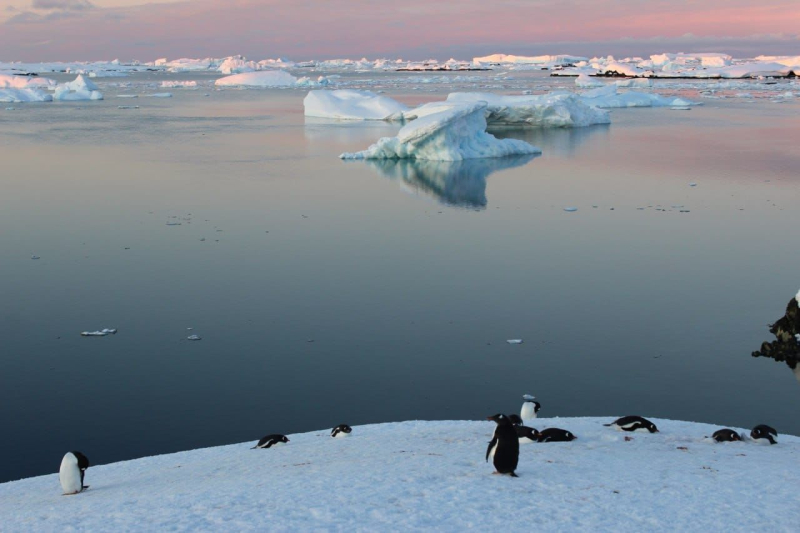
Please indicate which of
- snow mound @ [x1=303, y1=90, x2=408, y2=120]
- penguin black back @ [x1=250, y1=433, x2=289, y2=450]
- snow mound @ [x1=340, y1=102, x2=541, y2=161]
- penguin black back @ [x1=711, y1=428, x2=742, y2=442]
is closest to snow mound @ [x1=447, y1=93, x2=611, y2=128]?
snow mound @ [x1=303, y1=90, x2=408, y2=120]

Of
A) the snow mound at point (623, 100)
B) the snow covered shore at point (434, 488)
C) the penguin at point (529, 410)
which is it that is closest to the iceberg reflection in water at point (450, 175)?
the penguin at point (529, 410)

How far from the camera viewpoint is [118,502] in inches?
167

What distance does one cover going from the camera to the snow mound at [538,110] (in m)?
27.5

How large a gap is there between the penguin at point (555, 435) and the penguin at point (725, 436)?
94 cm

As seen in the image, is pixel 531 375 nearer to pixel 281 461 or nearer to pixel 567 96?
pixel 281 461

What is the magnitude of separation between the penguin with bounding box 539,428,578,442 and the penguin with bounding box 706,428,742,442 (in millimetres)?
942

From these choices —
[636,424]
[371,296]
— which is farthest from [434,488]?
[371,296]

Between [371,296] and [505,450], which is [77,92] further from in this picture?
[505,450]

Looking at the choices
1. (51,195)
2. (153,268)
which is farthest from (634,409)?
(51,195)

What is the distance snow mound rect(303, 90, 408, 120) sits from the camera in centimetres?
3134

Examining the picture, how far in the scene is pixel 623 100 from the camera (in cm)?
3834

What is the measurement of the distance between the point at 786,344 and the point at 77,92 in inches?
1630

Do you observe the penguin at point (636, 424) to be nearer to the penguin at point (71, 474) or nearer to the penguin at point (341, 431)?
the penguin at point (341, 431)

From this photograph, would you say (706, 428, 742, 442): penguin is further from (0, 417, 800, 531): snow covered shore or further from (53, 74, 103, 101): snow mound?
(53, 74, 103, 101): snow mound
